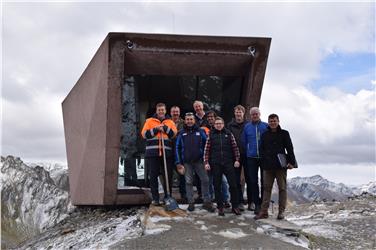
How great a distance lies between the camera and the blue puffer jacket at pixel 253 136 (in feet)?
25.6

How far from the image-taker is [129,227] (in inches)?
305

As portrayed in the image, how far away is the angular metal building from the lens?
29.0 feet

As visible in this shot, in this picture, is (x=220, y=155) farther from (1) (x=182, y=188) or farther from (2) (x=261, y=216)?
(1) (x=182, y=188)

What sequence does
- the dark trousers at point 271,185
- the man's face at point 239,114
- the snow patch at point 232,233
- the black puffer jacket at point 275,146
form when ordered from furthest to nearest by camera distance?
the man's face at point 239,114
the dark trousers at point 271,185
the black puffer jacket at point 275,146
the snow patch at point 232,233

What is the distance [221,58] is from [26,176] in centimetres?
15189

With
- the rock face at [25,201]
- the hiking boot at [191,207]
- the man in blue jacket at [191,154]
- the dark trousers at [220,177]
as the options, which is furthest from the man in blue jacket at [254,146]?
the rock face at [25,201]

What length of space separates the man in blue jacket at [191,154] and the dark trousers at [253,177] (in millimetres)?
755

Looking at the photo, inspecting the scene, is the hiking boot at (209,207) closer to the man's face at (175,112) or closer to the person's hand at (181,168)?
the person's hand at (181,168)

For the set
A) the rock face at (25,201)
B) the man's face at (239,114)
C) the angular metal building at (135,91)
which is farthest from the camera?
the rock face at (25,201)

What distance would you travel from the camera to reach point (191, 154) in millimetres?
7922

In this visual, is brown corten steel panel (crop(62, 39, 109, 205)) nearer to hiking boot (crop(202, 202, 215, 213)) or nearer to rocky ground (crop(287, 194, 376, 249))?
hiking boot (crop(202, 202, 215, 213))

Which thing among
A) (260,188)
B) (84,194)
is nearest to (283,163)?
(260,188)

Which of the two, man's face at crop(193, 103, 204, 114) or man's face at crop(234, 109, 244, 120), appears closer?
man's face at crop(234, 109, 244, 120)

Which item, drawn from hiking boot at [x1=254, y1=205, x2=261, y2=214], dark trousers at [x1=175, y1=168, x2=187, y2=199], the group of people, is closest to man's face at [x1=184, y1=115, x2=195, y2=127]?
the group of people
